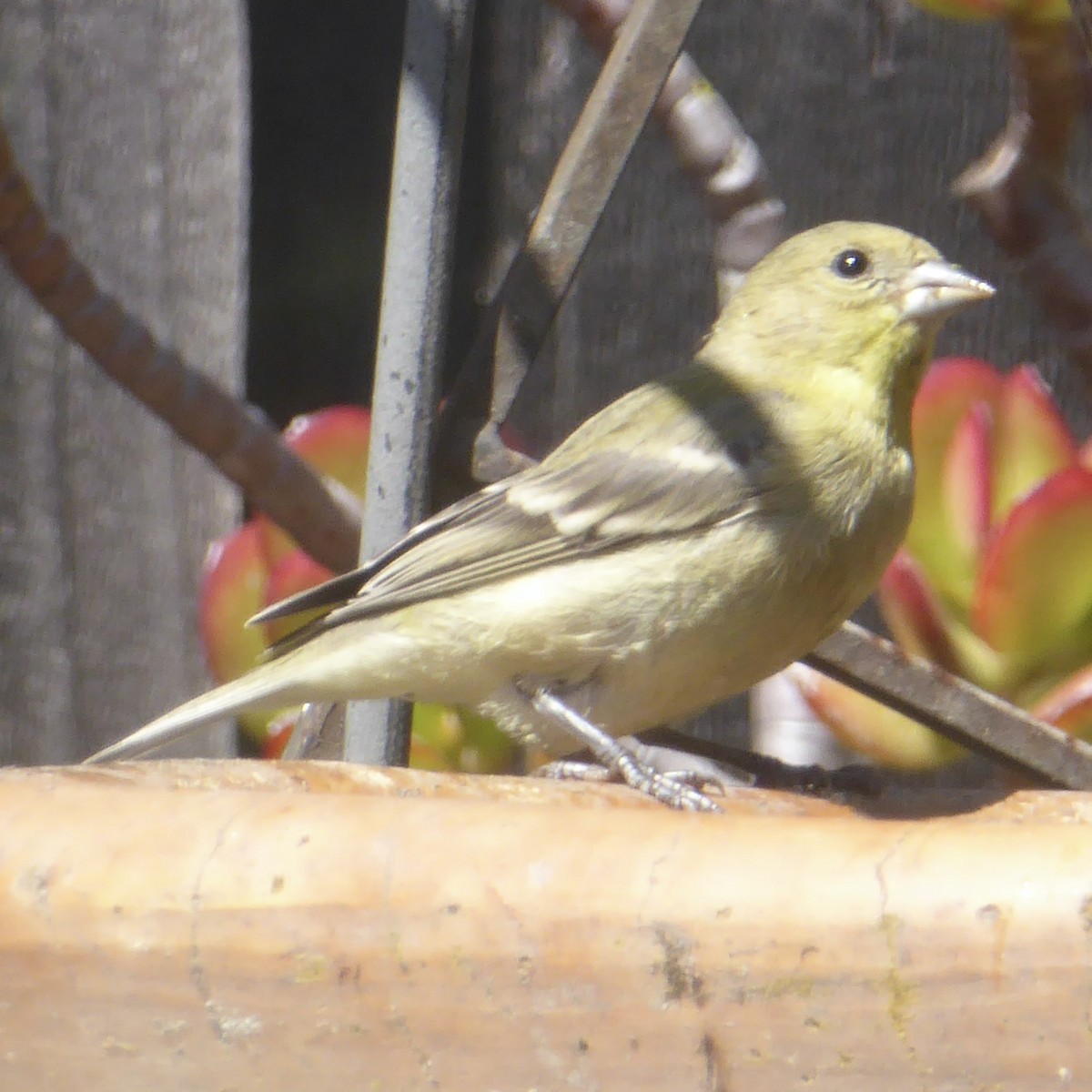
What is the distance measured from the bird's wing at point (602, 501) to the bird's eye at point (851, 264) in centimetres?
A: 23

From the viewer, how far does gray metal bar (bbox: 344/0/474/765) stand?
1664 millimetres

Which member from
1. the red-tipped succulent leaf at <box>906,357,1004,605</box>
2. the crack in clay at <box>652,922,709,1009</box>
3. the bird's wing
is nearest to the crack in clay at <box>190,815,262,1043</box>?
the crack in clay at <box>652,922,709,1009</box>

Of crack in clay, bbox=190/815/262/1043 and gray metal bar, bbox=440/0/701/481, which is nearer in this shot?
crack in clay, bbox=190/815/262/1043

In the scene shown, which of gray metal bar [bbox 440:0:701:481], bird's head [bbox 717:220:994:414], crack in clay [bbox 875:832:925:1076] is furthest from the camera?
bird's head [bbox 717:220:994:414]

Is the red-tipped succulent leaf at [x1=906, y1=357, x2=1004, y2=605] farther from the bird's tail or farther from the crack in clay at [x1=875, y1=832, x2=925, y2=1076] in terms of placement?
the crack in clay at [x1=875, y1=832, x2=925, y2=1076]

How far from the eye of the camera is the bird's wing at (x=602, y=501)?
6.37ft

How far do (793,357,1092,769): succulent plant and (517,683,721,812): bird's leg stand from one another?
242 mm

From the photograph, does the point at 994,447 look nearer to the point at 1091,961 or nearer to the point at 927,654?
the point at 927,654

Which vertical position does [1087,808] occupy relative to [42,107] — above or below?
below

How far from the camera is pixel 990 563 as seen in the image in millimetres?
1694

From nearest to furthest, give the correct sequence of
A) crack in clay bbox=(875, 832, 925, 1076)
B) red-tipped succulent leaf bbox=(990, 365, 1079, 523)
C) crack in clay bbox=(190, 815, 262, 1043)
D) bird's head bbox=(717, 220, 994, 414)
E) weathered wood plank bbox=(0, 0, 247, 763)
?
1. crack in clay bbox=(875, 832, 925, 1076)
2. crack in clay bbox=(190, 815, 262, 1043)
3. red-tipped succulent leaf bbox=(990, 365, 1079, 523)
4. bird's head bbox=(717, 220, 994, 414)
5. weathered wood plank bbox=(0, 0, 247, 763)

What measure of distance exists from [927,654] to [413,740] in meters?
0.75

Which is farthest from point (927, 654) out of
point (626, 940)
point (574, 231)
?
point (626, 940)

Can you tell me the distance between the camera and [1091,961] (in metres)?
0.94
